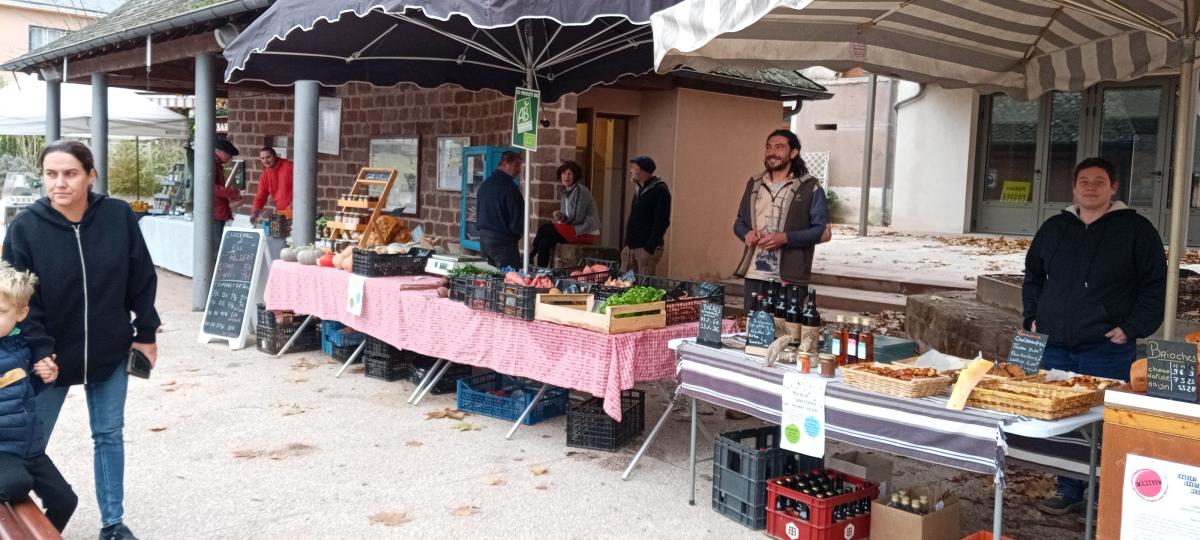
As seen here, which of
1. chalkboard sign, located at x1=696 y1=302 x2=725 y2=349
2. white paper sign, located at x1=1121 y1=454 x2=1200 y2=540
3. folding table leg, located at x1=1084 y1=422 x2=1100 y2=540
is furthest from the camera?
chalkboard sign, located at x1=696 y1=302 x2=725 y2=349

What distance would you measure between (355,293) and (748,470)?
12.1ft

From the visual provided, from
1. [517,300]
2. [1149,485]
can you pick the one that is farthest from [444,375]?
[1149,485]

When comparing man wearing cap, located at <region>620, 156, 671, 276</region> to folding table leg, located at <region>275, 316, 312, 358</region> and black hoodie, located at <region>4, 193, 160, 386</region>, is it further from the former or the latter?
black hoodie, located at <region>4, 193, 160, 386</region>

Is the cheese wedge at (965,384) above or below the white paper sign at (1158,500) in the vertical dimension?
above

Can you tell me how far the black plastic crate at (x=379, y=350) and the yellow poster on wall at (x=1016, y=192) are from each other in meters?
13.7

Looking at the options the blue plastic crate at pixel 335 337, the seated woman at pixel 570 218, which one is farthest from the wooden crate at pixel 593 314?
the seated woman at pixel 570 218

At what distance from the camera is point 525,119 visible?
7.02 metres

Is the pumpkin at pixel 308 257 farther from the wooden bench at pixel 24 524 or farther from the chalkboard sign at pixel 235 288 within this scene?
the wooden bench at pixel 24 524

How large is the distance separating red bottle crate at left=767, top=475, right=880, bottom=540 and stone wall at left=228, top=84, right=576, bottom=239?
21.4 ft

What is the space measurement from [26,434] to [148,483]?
170 centimetres

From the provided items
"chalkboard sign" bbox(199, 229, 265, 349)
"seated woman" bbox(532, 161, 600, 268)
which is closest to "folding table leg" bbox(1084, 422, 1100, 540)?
"seated woman" bbox(532, 161, 600, 268)

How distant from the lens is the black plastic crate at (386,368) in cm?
733

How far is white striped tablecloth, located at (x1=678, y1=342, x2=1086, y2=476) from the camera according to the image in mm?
3332

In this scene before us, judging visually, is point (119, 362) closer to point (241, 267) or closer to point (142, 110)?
point (241, 267)
